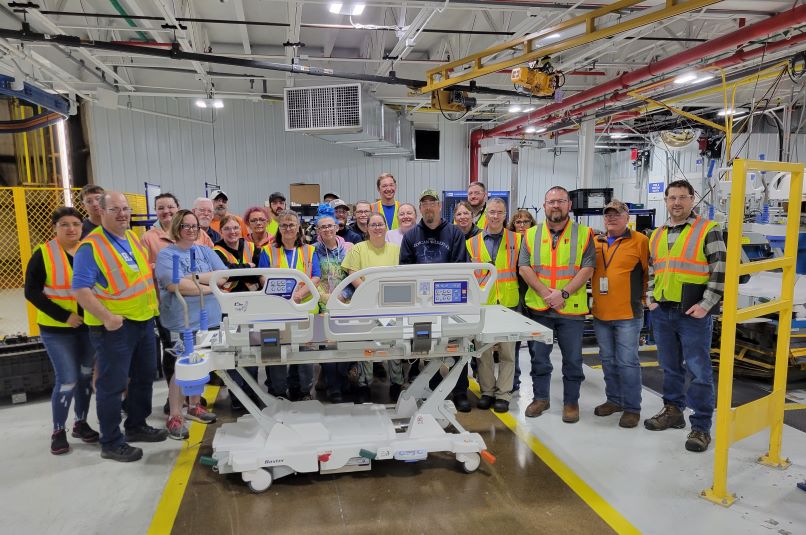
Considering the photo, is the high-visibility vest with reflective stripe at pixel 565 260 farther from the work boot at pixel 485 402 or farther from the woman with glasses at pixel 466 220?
the work boot at pixel 485 402

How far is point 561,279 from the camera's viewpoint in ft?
13.2

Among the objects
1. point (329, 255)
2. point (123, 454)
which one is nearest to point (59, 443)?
point (123, 454)

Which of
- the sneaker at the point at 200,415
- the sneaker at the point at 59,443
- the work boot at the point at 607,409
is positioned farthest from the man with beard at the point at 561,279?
the sneaker at the point at 59,443

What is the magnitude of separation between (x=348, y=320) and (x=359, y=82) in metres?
5.02

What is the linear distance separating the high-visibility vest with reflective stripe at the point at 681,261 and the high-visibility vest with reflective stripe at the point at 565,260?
21.4 inches

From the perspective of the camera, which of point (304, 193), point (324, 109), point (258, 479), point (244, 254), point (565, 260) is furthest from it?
point (304, 193)

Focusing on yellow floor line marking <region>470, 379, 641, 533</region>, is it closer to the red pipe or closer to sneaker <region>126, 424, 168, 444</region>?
sneaker <region>126, 424, 168, 444</region>

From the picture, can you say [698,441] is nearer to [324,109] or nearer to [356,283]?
[356,283]

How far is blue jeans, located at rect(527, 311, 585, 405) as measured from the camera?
4.11 m

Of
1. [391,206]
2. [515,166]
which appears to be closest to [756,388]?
[391,206]

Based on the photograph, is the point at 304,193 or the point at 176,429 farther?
the point at 304,193

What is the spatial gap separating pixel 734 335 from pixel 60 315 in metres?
4.41

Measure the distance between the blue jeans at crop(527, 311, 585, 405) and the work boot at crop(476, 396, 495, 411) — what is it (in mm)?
404

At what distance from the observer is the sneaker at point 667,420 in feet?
13.2
